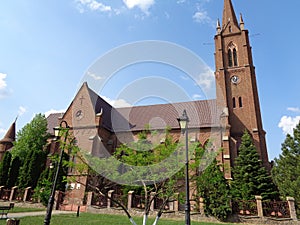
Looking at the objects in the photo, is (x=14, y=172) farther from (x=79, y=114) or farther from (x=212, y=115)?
(x=212, y=115)

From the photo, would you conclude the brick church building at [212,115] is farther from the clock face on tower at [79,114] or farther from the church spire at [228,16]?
the church spire at [228,16]

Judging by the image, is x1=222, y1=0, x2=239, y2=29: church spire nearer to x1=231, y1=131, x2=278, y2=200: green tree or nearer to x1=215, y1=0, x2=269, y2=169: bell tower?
x1=215, y1=0, x2=269, y2=169: bell tower

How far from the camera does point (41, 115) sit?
1270 inches

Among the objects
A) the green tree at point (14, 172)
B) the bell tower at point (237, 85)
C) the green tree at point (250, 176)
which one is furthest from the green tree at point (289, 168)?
the green tree at point (14, 172)

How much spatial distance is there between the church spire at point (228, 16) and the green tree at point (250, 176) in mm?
18819

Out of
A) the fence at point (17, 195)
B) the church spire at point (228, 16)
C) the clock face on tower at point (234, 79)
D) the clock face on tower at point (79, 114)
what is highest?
the church spire at point (228, 16)

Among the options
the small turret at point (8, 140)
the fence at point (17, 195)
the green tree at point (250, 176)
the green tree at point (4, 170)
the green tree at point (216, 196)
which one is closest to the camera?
the green tree at point (216, 196)

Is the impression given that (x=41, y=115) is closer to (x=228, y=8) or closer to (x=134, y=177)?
(x=134, y=177)

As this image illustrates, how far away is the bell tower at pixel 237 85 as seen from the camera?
26.2 m

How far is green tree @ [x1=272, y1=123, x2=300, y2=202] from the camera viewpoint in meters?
16.7

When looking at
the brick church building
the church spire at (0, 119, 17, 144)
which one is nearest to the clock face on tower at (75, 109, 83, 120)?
→ the brick church building

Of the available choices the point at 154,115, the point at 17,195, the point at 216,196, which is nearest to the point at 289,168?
the point at 216,196

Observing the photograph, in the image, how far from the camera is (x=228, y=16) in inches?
1395

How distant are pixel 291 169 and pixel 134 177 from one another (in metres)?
13.9
